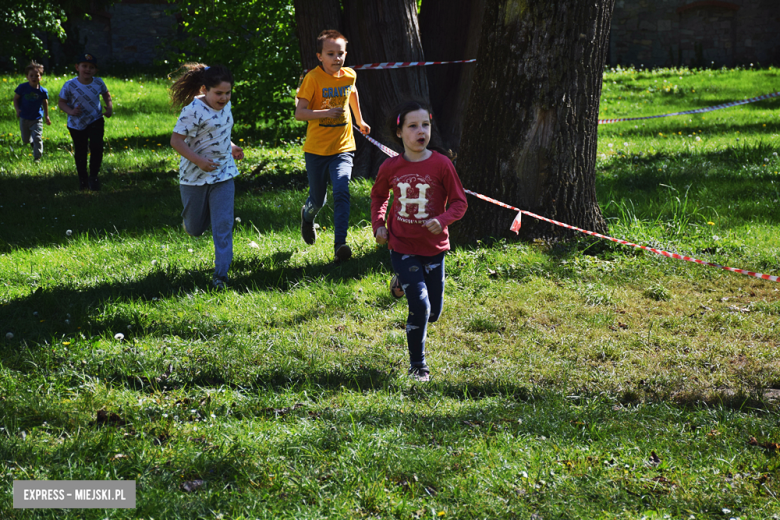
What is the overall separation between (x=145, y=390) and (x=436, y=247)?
1.87 m

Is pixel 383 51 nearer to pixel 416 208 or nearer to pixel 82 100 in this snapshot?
pixel 82 100

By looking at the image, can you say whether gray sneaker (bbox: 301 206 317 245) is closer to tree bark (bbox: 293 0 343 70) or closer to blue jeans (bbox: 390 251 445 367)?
blue jeans (bbox: 390 251 445 367)

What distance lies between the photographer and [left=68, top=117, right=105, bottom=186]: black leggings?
9.20 meters

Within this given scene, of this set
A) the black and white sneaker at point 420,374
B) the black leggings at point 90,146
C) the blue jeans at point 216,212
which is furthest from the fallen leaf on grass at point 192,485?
the black leggings at point 90,146

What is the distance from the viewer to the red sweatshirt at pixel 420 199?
3949mm

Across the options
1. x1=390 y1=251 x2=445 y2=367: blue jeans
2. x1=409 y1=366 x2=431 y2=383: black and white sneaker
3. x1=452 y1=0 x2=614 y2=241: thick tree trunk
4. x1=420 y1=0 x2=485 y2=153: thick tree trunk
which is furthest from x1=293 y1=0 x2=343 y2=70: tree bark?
x1=409 y1=366 x2=431 y2=383: black and white sneaker

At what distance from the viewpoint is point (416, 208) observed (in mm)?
3959

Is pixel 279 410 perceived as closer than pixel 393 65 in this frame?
Yes

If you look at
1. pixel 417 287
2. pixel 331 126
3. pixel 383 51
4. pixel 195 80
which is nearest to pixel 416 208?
pixel 417 287

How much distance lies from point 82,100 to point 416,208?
6903 millimetres

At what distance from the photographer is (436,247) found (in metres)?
3.97

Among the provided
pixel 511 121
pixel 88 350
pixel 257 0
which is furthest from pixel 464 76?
pixel 88 350

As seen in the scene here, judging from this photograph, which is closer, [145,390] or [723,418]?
[723,418]

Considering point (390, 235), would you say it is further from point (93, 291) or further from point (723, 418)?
point (93, 291)
